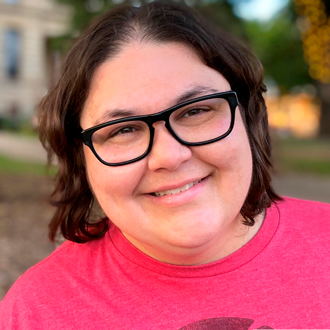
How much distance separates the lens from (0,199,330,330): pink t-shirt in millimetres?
1302

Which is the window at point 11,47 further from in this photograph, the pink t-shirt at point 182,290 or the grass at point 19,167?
the pink t-shirt at point 182,290

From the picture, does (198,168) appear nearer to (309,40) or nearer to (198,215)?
(198,215)

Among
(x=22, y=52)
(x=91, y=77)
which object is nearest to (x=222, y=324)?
(x=91, y=77)

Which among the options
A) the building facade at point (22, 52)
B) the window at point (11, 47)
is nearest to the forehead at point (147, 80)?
the building facade at point (22, 52)

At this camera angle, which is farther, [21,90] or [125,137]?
[21,90]

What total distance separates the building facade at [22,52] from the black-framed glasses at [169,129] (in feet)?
47.9

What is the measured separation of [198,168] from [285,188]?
7066 mm

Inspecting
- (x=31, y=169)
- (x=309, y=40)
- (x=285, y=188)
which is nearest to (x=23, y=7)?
(x=31, y=169)

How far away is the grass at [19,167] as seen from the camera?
9.80m

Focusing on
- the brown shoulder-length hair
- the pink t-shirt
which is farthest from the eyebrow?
the pink t-shirt

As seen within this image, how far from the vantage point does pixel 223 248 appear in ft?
4.89

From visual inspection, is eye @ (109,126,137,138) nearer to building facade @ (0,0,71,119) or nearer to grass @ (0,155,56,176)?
grass @ (0,155,56,176)

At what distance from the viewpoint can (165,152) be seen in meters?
1.26

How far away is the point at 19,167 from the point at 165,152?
9.97 meters
